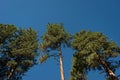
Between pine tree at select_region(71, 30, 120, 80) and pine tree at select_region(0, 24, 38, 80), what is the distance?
5712mm

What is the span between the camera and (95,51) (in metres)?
36.8

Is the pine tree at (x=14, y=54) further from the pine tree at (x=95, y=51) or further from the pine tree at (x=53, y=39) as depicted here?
the pine tree at (x=95, y=51)

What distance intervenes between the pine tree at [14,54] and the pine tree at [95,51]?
18.7ft

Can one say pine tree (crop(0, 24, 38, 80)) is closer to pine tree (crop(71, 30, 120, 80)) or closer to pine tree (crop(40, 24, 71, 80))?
pine tree (crop(40, 24, 71, 80))

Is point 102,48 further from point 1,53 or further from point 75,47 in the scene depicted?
point 1,53

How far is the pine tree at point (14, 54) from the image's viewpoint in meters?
37.2

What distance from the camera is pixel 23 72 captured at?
38500mm

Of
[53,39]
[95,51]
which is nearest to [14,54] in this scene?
[53,39]

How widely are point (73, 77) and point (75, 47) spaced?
7.46 metres

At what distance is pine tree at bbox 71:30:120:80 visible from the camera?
120 ft

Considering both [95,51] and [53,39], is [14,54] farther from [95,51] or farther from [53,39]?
[95,51]

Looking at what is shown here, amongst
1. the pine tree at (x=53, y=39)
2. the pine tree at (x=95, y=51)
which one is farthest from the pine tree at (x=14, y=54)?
the pine tree at (x=95, y=51)

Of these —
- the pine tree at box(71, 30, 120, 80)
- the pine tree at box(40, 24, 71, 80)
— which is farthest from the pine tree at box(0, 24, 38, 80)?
the pine tree at box(71, 30, 120, 80)

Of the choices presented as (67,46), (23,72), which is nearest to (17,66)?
(23,72)
